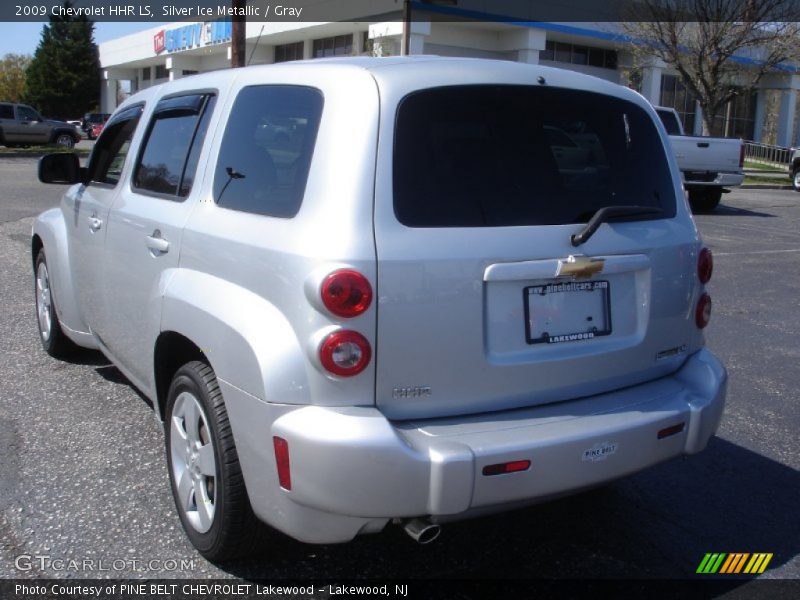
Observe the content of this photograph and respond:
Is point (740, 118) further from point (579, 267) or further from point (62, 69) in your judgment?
point (579, 267)

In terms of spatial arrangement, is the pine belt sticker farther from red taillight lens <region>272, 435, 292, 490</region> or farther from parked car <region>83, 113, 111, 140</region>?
Result: parked car <region>83, 113, 111, 140</region>

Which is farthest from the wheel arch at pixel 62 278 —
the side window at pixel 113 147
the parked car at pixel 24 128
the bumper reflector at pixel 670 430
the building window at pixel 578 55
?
the building window at pixel 578 55

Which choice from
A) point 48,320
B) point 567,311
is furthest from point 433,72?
point 48,320

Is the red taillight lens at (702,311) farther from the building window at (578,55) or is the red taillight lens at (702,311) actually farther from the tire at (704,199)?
the building window at (578,55)

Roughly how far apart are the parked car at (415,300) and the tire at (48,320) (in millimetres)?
2349

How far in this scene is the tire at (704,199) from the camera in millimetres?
18688

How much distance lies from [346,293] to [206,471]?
1029mm

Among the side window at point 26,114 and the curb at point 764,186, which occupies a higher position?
the side window at point 26,114

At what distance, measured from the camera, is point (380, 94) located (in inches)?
114

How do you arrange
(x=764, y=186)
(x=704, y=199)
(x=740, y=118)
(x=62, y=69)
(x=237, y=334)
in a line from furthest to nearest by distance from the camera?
(x=62, y=69), (x=740, y=118), (x=764, y=186), (x=704, y=199), (x=237, y=334)

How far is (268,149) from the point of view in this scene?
322 cm

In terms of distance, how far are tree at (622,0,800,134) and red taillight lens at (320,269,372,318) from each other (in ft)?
101

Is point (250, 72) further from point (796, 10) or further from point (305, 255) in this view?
point (796, 10)

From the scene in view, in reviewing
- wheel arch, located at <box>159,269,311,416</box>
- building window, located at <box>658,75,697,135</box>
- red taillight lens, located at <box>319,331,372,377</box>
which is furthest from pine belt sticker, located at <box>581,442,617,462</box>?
building window, located at <box>658,75,697,135</box>
